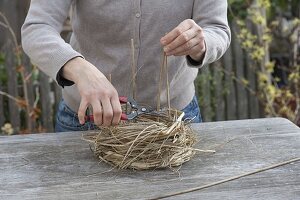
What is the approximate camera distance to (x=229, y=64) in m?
4.29

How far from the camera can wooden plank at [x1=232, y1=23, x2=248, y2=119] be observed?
4.27 metres

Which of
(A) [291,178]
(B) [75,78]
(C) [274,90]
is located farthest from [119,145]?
(C) [274,90]

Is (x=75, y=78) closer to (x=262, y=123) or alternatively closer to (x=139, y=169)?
(x=139, y=169)

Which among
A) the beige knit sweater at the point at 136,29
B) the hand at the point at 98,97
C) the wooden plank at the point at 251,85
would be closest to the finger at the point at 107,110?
the hand at the point at 98,97

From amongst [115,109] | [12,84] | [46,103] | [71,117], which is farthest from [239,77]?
[115,109]

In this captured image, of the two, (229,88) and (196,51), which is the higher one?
(196,51)

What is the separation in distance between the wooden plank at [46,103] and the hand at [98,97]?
259 centimetres

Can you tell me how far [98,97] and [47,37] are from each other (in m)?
0.35

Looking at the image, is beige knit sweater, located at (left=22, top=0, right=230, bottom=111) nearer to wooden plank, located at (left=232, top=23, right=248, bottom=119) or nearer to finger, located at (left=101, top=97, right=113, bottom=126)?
finger, located at (left=101, top=97, right=113, bottom=126)

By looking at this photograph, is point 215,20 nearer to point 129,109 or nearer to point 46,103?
point 129,109

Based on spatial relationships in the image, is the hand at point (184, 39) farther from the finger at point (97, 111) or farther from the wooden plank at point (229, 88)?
the wooden plank at point (229, 88)

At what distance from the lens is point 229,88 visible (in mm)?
4359

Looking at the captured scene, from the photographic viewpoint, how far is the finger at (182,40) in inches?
58.2

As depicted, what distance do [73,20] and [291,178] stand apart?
3.36ft
